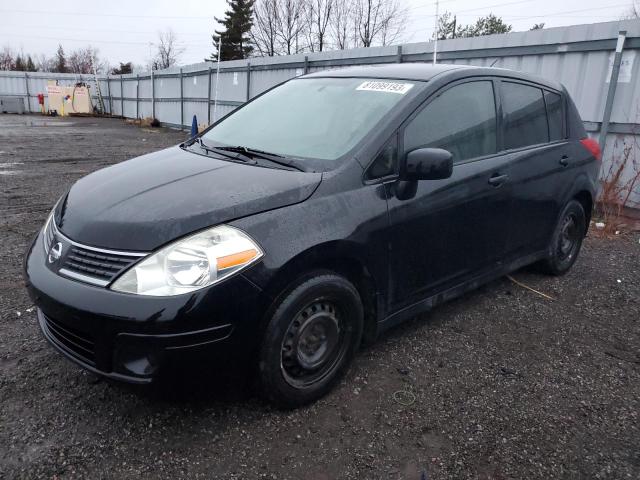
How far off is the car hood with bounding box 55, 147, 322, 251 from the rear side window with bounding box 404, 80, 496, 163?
0.76 meters

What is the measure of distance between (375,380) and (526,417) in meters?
0.80

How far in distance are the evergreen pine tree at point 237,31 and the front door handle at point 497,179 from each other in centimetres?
4828

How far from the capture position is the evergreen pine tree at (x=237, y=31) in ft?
156

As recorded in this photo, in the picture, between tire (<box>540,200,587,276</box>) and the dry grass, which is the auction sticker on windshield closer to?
tire (<box>540,200,587,276</box>)

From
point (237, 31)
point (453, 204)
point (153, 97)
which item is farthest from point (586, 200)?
point (237, 31)

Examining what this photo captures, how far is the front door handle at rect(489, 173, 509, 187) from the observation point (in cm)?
322

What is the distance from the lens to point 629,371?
9.73 feet

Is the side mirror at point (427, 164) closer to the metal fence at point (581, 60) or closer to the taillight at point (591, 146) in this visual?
the taillight at point (591, 146)

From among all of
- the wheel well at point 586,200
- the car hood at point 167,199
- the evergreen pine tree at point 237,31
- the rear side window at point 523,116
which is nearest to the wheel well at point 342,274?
the car hood at point 167,199

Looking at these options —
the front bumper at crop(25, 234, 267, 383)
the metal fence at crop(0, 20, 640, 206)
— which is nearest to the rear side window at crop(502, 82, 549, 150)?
the metal fence at crop(0, 20, 640, 206)

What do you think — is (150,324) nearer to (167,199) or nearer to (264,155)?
(167,199)

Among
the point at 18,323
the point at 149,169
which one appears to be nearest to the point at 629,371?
the point at 149,169

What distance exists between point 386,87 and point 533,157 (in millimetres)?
1385

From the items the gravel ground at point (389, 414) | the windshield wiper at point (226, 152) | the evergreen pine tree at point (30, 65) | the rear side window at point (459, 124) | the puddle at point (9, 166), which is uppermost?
the evergreen pine tree at point (30, 65)
